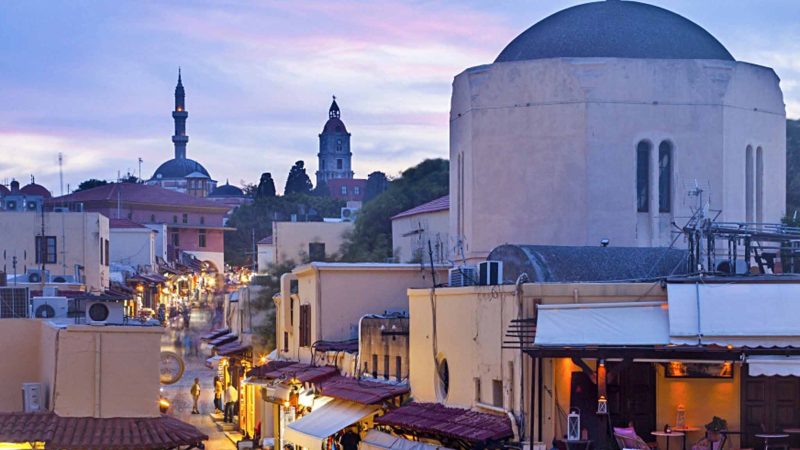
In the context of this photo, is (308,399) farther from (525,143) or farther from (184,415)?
(184,415)

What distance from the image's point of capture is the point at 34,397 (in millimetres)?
24594

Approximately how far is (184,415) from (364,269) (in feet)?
51.3

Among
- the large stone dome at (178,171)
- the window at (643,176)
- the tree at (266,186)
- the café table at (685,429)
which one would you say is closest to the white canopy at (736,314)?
the café table at (685,429)

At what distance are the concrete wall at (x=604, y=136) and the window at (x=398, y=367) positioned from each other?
3127mm

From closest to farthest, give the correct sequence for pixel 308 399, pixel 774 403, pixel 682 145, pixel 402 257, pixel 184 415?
pixel 774 403
pixel 682 145
pixel 308 399
pixel 184 415
pixel 402 257

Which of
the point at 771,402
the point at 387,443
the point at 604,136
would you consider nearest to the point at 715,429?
the point at 771,402

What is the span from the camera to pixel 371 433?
25719 millimetres

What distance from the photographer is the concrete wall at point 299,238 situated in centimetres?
5953

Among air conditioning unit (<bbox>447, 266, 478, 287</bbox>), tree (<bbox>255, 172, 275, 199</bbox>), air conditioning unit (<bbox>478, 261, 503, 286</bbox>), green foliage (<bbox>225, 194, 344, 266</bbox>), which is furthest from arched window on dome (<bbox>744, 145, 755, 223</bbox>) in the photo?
tree (<bbox>255, 172, 275, 199</bbox>)

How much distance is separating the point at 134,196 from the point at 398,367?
307 ft

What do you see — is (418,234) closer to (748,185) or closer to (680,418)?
(748,185)

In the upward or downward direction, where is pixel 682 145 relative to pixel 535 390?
upward

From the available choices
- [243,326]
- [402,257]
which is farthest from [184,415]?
[402,257]

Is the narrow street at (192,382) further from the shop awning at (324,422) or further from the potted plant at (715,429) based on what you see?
the potted plant at (715,429)
